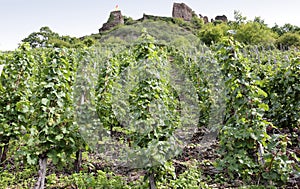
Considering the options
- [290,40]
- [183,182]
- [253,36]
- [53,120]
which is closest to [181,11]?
[253,36]

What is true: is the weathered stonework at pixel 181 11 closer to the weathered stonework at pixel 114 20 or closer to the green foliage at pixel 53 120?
the weathered stonework at pixel 114 20

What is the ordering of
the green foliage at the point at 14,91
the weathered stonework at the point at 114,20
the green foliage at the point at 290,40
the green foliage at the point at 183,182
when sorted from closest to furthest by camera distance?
1. the green foliage at the point at 183,182
2. the green foliage at the point at 14,91
3. the green foliage at the point at 290,40
4. the weathered stonework at the point at 114,20

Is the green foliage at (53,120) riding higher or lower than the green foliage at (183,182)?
higher

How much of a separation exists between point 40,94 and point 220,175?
295cm

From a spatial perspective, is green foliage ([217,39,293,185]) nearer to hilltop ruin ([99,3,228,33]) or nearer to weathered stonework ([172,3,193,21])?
hilltop ruin ([99,3,228,33])

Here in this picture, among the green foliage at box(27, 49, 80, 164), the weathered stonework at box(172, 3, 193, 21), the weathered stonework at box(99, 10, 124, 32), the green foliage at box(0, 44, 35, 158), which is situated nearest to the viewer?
the green foliage at box(27, 49, 80, 164)

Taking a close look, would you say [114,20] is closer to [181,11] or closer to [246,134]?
[181,11]

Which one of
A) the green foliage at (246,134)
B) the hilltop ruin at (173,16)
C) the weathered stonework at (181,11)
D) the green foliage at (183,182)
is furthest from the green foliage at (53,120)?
the weathered stonework at (181,11)

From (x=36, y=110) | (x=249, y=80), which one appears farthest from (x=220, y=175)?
(x=36, y=110)

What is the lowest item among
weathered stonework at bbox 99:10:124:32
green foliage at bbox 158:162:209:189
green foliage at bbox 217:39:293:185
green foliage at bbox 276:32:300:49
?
green foliage at bbox 158:162:209:189

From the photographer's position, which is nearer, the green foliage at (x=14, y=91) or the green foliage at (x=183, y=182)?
the green foliage at (x=183, y=182)

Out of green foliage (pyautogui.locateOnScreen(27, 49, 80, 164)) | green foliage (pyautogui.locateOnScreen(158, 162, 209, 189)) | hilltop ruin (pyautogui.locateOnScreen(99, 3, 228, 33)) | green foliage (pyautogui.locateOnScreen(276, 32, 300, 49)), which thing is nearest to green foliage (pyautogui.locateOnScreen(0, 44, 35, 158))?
green foliage (pyautogui.locateOnScreen(27, 49, 80, 164))

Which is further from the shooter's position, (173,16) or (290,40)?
(173,16)

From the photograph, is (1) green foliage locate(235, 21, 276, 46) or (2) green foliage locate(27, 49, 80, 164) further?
(1) green foliage locate(235, 21, 276, 46)
